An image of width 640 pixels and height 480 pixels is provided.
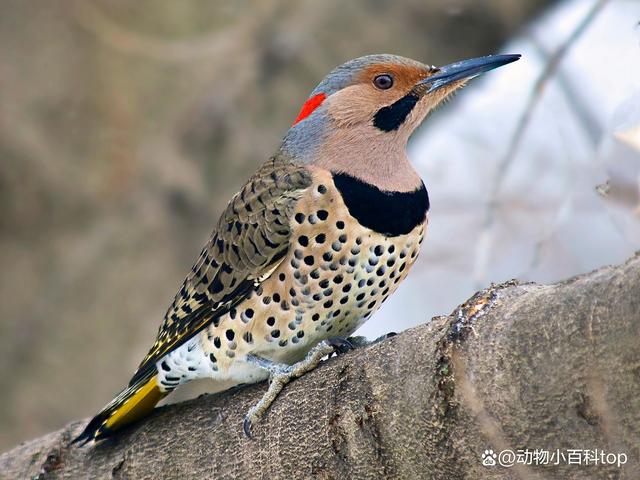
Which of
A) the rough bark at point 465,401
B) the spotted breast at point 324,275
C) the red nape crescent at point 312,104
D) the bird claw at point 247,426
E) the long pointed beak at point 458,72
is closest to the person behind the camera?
the rough bark at point 465,401

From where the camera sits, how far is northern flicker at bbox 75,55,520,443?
2.70 m

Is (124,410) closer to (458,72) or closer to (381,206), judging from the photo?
(381,206)

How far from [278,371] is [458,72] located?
3.50ft

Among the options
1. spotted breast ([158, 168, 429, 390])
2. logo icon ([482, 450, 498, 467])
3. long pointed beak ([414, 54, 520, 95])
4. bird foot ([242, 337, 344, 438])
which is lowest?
logo icon ([482, 450, 498, 467])

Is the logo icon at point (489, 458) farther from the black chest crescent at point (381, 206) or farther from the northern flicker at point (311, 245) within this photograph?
the black chest crescent at point (381, 206)

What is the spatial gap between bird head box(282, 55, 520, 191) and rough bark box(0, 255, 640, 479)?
32.8 inches

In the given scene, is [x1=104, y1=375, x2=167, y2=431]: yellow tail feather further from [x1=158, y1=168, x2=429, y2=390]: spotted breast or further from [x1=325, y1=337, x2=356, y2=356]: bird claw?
[x1=325, y1=337, x2=356, y2=356]: bird claw

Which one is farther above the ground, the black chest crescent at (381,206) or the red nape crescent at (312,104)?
the red nape crescent at (312,104)

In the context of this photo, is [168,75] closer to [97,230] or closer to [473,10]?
[97,230]

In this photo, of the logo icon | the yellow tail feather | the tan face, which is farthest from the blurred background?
the logo icon

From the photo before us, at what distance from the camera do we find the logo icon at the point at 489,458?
175 cm

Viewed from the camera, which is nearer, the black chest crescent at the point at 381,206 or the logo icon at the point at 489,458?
the logo icon at the point at 489,458

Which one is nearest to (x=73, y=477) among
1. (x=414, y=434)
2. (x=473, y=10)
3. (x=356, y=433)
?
(x=356, y=433)

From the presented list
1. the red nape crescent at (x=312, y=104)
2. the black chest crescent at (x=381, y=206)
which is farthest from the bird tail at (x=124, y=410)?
the red nape crescent at (x=312, y=104)
